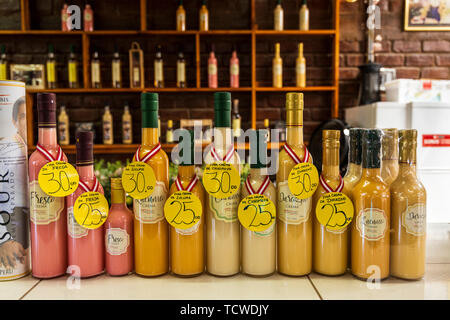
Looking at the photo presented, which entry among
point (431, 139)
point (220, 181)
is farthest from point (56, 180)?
point (431, 139)

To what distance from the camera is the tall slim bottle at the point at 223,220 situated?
70 cm

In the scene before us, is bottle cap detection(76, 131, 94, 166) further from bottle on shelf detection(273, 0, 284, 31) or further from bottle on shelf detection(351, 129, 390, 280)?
bottle on shelf detection(273, 0, 284, 31)

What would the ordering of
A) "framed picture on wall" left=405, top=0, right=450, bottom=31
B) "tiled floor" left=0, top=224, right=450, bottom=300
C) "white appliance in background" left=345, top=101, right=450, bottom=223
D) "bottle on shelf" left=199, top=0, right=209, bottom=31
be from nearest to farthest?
"tiled floor" left=0, top=224, right=450, bottom=300
"white appliance in background" left=345, top=101, right=450, bottom=223
"bottle on shelf" left=199, top=0, right=209, bottom=31
"framed picture on wall" left=405, top=0, right=450, bottom=31

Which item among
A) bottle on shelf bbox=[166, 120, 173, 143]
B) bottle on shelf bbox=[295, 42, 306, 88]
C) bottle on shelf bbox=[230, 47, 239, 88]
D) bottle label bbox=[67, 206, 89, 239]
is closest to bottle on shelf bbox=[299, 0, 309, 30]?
bottle on shelf bbox=[295, 42, 306, 88]

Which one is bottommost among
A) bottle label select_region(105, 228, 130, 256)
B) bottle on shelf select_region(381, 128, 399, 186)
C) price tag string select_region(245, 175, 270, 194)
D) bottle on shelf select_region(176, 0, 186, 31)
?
bottle label select_region(105, 228, 130, 256)

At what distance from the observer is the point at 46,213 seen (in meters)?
0.71

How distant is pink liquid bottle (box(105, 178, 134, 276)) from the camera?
724 mm

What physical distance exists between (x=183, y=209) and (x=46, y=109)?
0.31 metres

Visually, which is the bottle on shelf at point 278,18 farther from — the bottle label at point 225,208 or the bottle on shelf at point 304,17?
the bottle label at point 225,208

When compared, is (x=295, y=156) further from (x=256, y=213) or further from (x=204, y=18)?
(x=204, y=18)

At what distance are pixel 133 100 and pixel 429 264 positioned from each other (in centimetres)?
304

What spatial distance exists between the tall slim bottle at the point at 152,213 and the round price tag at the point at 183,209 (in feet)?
0.09

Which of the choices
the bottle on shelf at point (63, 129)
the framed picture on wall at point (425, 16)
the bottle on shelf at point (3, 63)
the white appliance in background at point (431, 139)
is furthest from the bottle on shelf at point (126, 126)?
the framed picture on wall at point (425, 16)

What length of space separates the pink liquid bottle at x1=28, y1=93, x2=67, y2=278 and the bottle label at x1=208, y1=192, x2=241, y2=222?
11.4 inches
